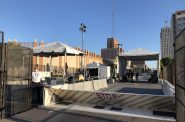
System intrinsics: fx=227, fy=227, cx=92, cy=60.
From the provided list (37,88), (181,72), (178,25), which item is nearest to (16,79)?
(37,88)

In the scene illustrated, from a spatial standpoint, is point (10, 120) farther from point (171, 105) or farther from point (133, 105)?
point (171, 105)

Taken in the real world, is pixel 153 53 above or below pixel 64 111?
above

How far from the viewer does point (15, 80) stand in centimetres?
981

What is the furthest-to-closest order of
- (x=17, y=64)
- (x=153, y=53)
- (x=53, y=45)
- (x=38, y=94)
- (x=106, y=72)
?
1. (x=106, y=72)
2. (x=153, y=53)
3. (x=53, y=45)
4. (x=38, y=94)
5. (x=17, y=64)

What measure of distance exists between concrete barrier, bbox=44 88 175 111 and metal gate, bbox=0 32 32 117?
124 cm

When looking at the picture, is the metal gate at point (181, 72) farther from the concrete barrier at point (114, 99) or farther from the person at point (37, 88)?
the person at point (37, 88)

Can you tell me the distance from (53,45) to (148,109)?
1088 cm

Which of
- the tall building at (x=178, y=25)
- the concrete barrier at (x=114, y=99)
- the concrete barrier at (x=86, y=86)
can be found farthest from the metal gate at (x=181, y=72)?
the concrete barrier at (x=86, y=86)

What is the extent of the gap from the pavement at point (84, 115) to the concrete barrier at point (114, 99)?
12.2 inches

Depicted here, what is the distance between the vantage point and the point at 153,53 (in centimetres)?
3288

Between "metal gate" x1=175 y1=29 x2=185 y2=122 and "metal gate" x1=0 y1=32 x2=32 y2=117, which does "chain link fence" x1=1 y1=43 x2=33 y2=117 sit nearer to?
"metal gate" x1=0 y1=32 x2=32 y2=117

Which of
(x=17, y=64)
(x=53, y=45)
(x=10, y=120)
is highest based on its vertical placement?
(x=53, y=45)

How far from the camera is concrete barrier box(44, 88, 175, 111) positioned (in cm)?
986

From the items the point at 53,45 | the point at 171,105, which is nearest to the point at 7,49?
the point at 171,105
